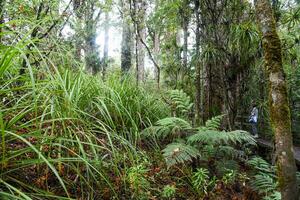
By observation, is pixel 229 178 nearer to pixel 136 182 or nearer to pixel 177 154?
pixel 177 154

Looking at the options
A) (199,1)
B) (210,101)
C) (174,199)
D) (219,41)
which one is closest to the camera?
(174,199)

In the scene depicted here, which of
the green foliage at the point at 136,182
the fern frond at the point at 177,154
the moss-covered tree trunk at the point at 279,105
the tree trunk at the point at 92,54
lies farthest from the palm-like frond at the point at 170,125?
the tree trunk at the point at 92,54

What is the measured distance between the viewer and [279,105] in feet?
8.42

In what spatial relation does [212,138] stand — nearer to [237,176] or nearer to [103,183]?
[237,176]

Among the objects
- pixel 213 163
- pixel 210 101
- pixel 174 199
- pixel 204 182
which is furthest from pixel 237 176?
pixel 210 101

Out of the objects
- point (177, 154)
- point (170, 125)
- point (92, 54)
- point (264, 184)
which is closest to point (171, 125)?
point (170, 125)

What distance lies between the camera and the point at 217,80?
5480 millimetres

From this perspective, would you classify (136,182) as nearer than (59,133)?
No

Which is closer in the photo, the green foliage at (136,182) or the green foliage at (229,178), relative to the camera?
the green foliage at (136,182)

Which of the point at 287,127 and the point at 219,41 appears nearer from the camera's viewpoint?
the point at 287,127

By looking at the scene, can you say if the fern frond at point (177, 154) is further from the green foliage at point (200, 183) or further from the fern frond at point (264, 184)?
the fern frond at point (264, 184)

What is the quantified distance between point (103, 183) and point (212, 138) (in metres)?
1.18

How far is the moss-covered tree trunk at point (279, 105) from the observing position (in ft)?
7.96

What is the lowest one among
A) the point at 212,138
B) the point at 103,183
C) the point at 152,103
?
the point at 103,183
